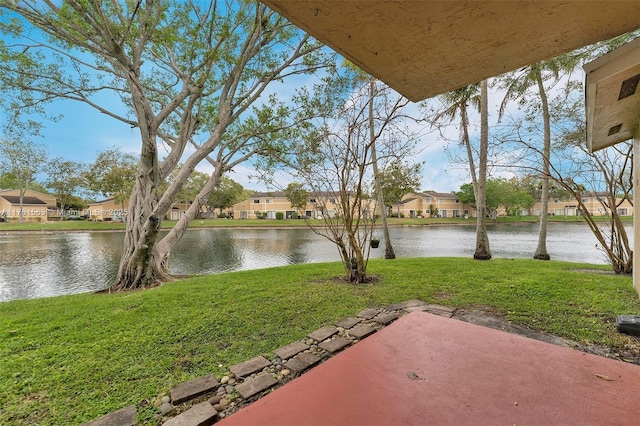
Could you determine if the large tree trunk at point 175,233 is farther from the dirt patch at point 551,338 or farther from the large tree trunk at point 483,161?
the large tree trunk at point 483,161

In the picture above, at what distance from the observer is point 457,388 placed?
1.50m

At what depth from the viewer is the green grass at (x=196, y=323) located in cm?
164

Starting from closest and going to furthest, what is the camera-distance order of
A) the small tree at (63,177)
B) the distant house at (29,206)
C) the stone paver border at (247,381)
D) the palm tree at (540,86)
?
the stone paver border at (247,381) < the palm tree at (540,86) < the small tree at (63,177) < the distant house at (29,206)

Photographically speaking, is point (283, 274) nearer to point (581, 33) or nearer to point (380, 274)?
point (380, 274)

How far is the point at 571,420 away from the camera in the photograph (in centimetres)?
126

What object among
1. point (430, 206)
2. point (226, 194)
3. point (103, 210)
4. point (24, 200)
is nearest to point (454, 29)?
point (226, 194)

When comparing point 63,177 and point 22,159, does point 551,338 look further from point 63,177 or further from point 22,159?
point 63,177

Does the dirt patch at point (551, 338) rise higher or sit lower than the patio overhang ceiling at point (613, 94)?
lower

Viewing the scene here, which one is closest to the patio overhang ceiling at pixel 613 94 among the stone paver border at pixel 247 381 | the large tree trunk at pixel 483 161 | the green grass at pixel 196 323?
the green grass at pixel 196 323

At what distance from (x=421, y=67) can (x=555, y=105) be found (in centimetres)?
716

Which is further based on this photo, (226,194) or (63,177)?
(226,194)

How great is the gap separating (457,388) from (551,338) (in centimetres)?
129

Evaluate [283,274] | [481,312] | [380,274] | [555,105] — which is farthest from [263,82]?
[555,105]

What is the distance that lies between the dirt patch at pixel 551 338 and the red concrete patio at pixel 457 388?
0.21m
